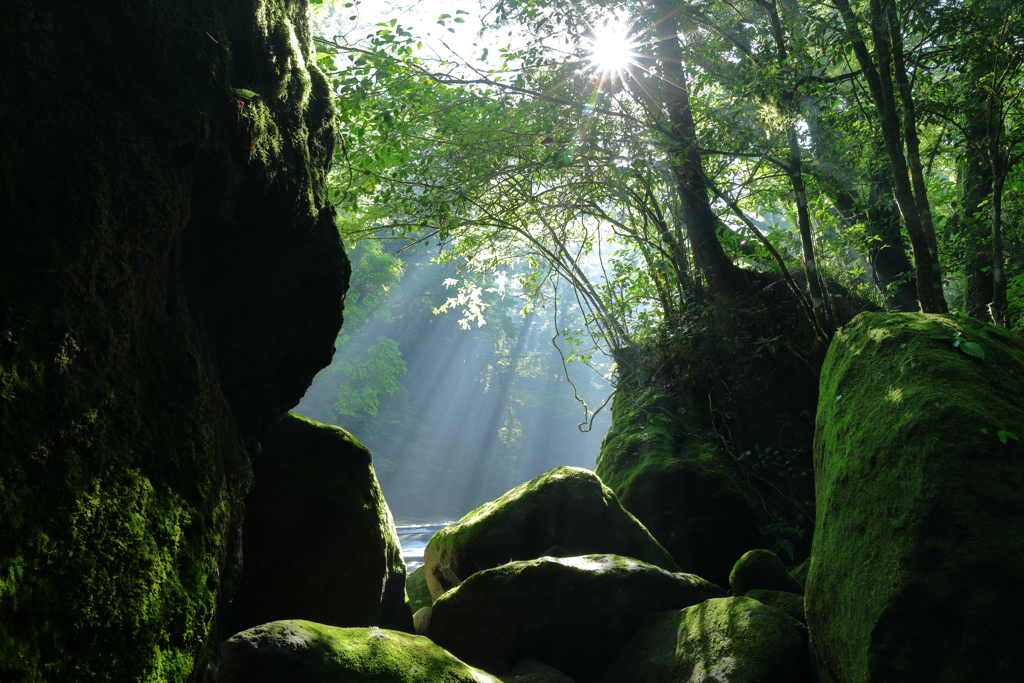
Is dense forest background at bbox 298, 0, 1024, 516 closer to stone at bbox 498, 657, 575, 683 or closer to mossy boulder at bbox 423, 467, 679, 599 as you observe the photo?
mossy boulder at bbox 423, 467, 679, 599

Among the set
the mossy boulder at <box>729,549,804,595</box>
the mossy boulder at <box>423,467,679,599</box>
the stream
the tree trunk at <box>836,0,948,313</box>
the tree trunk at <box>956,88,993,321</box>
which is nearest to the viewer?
the mossy boulder at <box>729,549,804,595</box>

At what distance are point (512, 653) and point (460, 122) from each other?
5.94 meters

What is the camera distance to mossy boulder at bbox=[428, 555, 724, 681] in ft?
13.7

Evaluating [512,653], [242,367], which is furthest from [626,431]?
[242,367]

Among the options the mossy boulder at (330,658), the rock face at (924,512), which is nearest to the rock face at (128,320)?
the mossy boulder at (330,658)

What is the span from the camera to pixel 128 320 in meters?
2.43

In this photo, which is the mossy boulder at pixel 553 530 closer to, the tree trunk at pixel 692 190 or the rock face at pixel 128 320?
the rock face at pixel 128 320

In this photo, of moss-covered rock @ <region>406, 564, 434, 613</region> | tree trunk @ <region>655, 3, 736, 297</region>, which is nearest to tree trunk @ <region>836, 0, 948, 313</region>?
tree trunk @ <region>655, 3, 736, 297</region>

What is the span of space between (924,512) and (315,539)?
3.45 metres

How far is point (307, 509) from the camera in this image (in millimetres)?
4004

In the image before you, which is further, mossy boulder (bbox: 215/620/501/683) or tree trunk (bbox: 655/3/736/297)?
tree trunk (bbox: 655/3/736/297)

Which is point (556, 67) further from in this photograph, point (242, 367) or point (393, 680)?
point (393, 680)

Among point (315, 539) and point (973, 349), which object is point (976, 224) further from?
point (315, 539)

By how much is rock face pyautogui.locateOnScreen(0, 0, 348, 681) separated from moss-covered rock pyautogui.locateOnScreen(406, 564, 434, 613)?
12.2 ft
